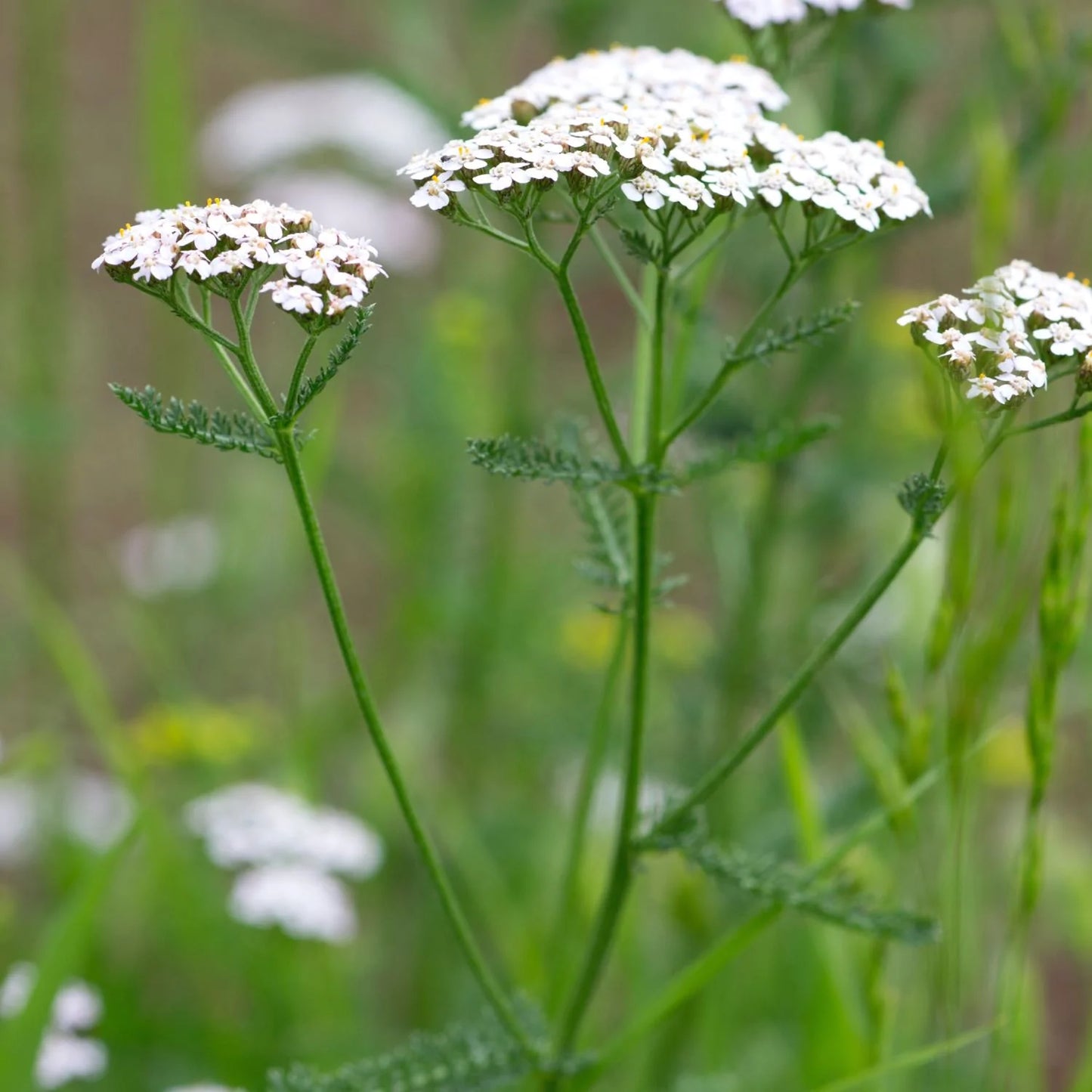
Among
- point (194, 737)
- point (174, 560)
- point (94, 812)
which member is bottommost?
point (194, 737)

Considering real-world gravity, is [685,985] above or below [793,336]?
below

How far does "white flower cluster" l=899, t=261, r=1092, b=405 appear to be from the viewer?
3.92 feet

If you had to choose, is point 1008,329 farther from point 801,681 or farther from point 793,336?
point 801,681

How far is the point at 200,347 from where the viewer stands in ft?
15.0

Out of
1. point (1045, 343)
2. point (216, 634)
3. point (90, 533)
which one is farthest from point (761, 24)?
point (90, 533)

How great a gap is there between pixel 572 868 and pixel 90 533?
458 centimetres

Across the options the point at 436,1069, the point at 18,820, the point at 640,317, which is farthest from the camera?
the point at 18,820

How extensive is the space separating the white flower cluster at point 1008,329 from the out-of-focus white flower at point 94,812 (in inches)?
81.7

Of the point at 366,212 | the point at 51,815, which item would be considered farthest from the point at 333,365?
the point at 366,212

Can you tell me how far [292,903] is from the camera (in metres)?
2.13

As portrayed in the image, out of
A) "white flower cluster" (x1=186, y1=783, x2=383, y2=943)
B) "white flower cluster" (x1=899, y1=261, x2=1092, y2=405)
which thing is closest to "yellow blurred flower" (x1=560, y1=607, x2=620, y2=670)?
"white flower cluster" (x1=186, y1=783, x2=383, y2=943)

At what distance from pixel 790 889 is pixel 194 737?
57.7 inches

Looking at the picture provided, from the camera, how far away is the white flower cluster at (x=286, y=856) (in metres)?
2.13

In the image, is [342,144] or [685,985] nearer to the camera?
[685,985]
